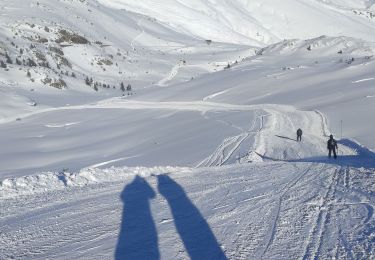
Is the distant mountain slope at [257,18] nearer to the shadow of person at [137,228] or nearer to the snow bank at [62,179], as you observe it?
the snow bank at [62,179]

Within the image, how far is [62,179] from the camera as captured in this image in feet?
36.2

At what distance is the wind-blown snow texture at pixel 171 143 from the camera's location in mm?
7211

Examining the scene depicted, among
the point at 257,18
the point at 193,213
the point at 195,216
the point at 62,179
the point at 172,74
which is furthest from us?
the point at 257,18

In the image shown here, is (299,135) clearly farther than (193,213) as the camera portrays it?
Yes

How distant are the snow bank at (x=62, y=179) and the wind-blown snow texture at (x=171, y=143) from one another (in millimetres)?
42

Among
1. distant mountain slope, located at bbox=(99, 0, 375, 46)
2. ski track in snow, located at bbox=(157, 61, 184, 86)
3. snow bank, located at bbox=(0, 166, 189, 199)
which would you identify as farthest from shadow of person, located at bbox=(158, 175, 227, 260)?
distant mountain slope, located at bbox=(99, 0, 375, 46)

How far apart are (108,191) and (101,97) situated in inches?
1123

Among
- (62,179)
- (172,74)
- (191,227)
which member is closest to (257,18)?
(172,74)

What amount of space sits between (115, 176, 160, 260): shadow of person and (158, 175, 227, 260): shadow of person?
1.30 feet

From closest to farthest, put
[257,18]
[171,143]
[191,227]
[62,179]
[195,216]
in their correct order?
[191,227] → [195,216] → [62,179] → [171,143] → [257,18]

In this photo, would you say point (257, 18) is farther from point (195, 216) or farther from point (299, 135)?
point (195, 216)

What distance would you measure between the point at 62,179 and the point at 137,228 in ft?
13.2

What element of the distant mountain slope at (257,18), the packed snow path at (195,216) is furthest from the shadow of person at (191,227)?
the distant mountain slope at (257,18)

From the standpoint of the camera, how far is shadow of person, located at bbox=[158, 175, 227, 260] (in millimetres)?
6566
